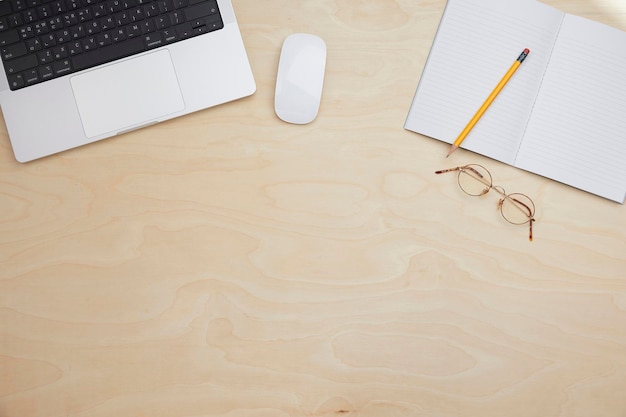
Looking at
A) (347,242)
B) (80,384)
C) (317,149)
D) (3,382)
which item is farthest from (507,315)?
(3,382)

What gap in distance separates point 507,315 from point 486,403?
0.13 metres

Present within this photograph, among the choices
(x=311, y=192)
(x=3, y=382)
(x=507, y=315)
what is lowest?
(x=3, y=382)

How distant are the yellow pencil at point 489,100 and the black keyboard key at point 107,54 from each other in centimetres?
48

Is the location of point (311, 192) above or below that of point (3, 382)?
above

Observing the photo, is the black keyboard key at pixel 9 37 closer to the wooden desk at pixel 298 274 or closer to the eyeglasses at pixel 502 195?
the wooden desk at pixel 298 274

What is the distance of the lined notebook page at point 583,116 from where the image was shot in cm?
81

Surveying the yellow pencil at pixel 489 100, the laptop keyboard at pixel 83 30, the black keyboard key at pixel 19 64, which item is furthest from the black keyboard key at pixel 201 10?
the yellow pencil at pixel 489 100

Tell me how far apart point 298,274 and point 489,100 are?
0.38 metres

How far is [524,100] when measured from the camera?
82 centimetres

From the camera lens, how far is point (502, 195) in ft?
2.67

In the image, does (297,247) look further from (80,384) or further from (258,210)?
(80,384)

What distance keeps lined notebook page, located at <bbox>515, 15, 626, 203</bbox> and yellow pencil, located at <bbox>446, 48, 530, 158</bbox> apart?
5cm

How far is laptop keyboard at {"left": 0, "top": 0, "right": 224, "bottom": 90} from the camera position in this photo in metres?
0.77

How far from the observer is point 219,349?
2.56 feet
